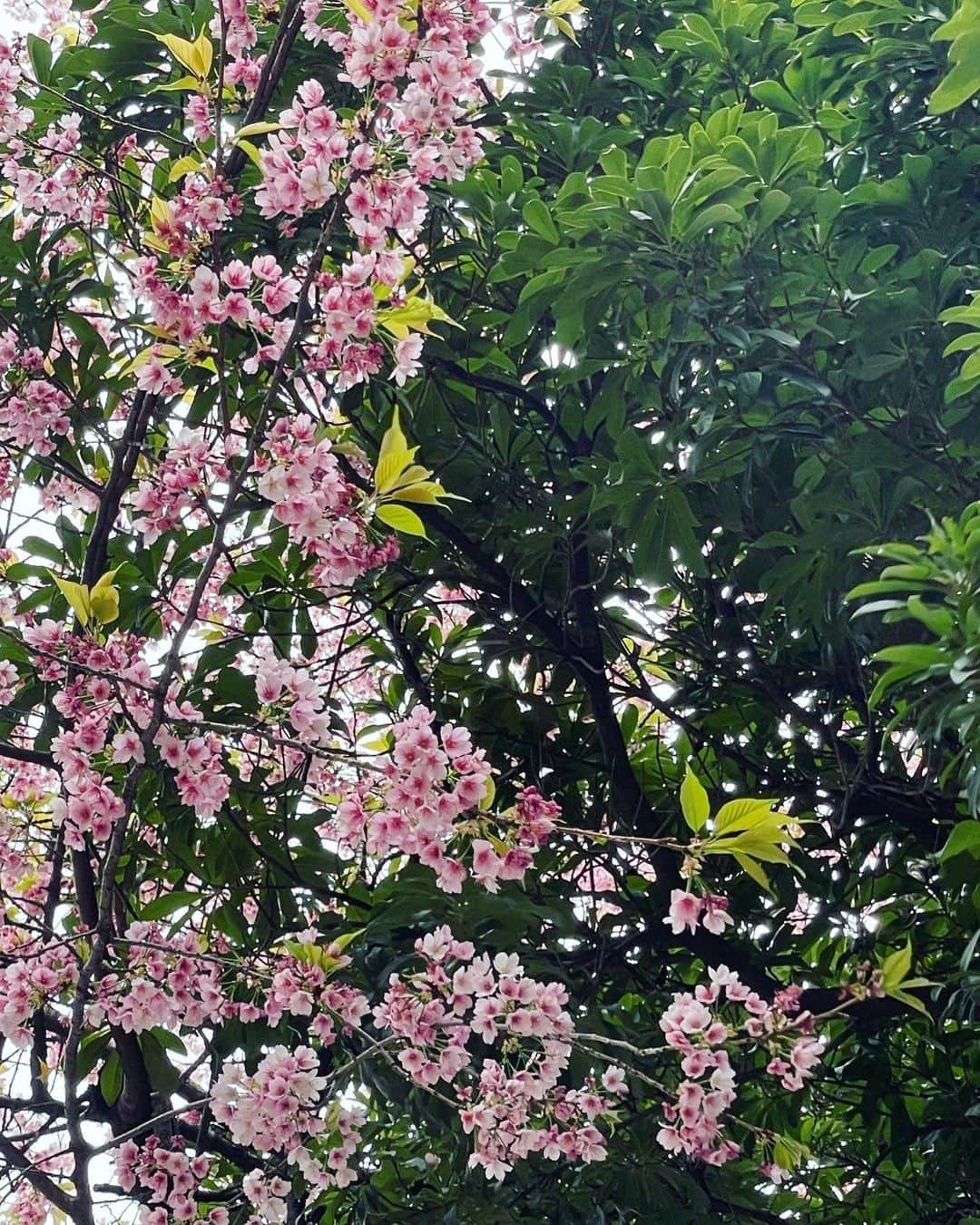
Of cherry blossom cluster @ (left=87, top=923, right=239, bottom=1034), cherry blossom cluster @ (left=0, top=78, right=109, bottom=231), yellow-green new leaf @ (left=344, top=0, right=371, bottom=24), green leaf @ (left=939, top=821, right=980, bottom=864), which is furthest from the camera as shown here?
cherry blossom cluster @ (left=0, top=78, right=109, bottom=231)

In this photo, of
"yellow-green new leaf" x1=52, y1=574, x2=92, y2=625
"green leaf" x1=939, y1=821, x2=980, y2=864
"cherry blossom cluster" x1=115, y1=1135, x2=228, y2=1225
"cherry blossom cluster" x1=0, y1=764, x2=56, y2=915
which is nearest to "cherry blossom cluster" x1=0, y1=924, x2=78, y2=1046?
"cherry blossom cluster" x1=0, y1=764, x2=56, y2=915

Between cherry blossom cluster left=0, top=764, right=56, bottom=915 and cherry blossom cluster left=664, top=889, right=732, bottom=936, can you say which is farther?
cherry blossom cluster left=0, top=764, right=56, bottom=915

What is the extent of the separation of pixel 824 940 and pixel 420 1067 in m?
0.81

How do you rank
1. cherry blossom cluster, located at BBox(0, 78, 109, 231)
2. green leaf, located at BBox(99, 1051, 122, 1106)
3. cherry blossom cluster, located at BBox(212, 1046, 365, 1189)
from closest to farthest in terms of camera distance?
cherry blossom cluster, located at BBox(212, 1046, 365, 1189), cherry blossom cluster, located at BBox(0, 78, 109, 231), green leaf, located at BBox(99, 1051, 122, 1106)

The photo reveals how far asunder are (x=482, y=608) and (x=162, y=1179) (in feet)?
2.98

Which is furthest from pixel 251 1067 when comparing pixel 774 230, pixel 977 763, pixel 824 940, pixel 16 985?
pixel 774 230

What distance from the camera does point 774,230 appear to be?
1.51m

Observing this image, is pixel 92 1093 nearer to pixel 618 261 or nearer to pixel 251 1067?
pixel 251 1067

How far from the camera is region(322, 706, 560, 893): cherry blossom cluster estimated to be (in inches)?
50.3

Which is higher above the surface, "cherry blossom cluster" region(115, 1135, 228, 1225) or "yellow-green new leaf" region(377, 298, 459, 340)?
"yellow-green new leaf" region(377, 298, 459, 340)

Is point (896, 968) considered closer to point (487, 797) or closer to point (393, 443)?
point (487, 797)

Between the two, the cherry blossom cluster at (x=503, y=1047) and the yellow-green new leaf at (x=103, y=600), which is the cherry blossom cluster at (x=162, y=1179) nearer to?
the cherry blossom cluster at (x=503, y=1047)

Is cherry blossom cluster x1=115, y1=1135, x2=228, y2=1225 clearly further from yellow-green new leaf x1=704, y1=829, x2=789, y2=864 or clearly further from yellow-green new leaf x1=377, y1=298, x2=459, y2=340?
yellow-green new leaf x1=377, y1=298, x2=459, y2=340

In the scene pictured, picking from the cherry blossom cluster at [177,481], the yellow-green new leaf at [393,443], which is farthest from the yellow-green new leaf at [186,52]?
the yellow-green new leaf at [393,443]
